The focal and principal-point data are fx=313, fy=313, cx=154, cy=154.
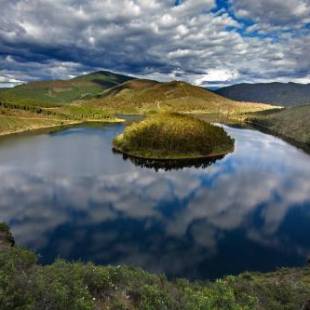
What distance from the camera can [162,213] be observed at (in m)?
49.8

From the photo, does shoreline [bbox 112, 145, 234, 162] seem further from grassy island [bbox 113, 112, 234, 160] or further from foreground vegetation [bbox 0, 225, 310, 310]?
foreground vegetation [bbox 0, 225, 310, 310]

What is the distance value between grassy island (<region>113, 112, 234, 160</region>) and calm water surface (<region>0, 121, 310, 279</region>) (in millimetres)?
13591

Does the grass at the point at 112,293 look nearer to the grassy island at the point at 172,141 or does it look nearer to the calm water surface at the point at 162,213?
the calm water surface at the point at 162,213

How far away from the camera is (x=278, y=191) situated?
6341 centimetres

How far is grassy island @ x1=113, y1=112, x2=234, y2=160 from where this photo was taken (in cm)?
9906

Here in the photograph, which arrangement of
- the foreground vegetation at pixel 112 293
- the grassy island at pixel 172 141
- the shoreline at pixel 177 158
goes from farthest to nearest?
the grassy island at pixel 172 141, the shoreline at pixel 177 158, the foreground vegetation at pixel 112 293

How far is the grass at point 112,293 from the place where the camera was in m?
14.5

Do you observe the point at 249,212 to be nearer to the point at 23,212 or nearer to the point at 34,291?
the point at 23,212

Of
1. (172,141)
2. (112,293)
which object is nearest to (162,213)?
(112,293)

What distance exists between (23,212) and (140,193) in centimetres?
2101

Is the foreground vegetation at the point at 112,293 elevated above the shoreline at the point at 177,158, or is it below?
above

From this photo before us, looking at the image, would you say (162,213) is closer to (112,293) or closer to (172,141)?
(112,293)

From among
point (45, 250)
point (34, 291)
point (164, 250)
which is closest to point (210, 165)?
point (164, 250)

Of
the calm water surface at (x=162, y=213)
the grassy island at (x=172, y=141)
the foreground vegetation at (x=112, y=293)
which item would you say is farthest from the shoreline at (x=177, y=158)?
the foreground vegetation at (x=112, y=293)
